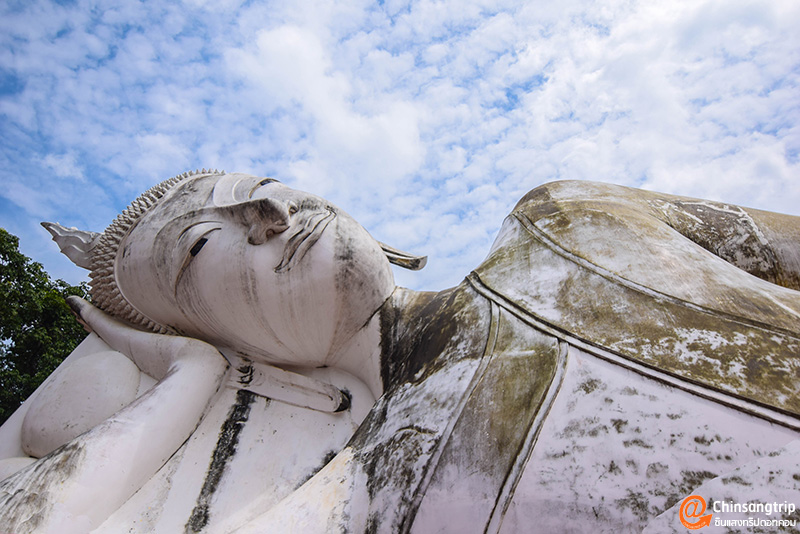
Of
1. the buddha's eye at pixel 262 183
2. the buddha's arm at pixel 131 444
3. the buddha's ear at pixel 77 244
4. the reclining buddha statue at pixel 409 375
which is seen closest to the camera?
the reclining buddha statue at pixel 409 375

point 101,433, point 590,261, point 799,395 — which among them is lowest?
point 101,433

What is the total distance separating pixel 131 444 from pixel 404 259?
1750 mm

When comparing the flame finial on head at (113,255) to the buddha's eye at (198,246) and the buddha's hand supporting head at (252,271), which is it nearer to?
the buddha's hand supporting head at (252,271)

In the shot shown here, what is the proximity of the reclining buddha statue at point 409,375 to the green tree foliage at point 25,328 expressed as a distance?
7327 mm

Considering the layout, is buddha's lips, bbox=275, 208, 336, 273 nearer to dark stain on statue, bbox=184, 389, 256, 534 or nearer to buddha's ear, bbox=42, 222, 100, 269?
dark stain on statue, bbox=184, 389, 256, 534

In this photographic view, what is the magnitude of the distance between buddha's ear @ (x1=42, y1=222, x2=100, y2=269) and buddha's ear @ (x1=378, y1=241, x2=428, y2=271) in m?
1.85

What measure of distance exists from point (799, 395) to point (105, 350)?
3.29 m

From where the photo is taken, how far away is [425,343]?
7.90ft

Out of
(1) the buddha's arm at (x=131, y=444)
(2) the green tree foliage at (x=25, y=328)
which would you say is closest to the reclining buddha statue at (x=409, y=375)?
(1) the buddha's arm at (x=131, y=444)

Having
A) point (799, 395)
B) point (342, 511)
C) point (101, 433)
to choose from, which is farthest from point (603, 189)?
point (101, 433)

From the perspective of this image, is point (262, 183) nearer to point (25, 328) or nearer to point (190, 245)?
point (190, 245)

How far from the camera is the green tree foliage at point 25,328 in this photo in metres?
9.06


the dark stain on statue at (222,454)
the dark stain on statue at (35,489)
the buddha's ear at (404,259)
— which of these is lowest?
the dark stain on statue at (35,489)

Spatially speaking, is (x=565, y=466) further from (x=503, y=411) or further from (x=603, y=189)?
(x=603, y=189)
